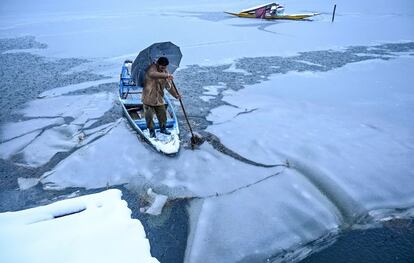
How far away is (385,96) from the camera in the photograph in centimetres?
783

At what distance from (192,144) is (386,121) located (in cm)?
403

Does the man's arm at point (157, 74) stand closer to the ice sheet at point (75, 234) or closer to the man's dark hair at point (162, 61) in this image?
the man's dark hair at point (162, 61)

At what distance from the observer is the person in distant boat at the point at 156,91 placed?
532cm

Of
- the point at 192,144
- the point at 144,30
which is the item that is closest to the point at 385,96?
the point at 192,144

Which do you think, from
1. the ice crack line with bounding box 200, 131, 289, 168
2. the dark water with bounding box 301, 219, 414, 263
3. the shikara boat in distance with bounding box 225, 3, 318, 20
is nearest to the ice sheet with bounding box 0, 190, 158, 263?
the dark water with bounding box 301, 219, 414, 263

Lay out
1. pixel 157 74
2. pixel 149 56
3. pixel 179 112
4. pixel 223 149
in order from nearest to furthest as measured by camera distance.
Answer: pixel 157 74 → pixel 149 56 → pixel 223 149 → pixel 179 112

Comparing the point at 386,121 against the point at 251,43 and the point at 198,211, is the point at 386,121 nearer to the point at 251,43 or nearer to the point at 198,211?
the point at 198,211

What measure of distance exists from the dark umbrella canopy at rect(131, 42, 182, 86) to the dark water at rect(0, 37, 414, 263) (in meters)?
1.50

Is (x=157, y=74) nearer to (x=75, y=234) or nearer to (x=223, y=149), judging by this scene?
(x=223, y=149)

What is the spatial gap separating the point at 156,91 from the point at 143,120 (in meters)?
1.12

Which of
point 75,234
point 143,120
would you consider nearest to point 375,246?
point 75,234

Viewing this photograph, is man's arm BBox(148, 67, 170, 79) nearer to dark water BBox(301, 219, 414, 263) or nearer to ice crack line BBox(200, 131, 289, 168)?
ice crack line BBox(200, 131, 289, 168)

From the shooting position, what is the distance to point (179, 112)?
7367 mm

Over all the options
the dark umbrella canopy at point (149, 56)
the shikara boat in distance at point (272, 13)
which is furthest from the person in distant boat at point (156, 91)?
the shikara boat in distance at point (272, 13)
